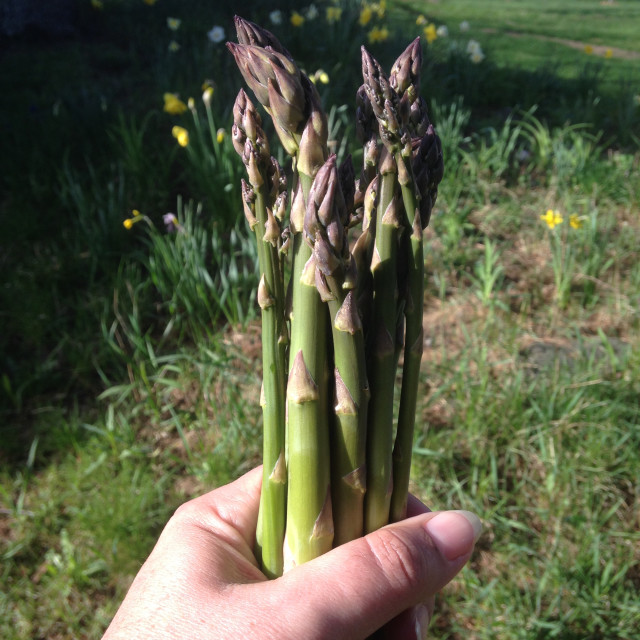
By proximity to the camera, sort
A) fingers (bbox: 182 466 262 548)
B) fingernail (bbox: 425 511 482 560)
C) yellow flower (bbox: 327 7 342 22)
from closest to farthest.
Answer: fingernail (bbox: 425 511 482 560)
fingers (bbox: 182 466 262 548)
yellow flower (bbox: 327 7 342 22)

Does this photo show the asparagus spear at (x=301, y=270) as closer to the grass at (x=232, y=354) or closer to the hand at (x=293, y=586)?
the hand at (x=293, y=586)

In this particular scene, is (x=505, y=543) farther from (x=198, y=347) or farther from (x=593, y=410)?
(x=198, y=347)

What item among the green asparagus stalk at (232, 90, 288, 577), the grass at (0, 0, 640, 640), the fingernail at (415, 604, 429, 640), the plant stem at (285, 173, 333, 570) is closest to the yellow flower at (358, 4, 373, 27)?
the grass at (0, 0, 640, 640)

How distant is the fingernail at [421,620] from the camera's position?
128 cm

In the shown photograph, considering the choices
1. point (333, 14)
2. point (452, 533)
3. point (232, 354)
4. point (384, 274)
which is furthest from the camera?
point (333, 14)

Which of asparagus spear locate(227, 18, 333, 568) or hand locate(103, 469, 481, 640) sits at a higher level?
asparagus spear locate(227, 18, 333, 568)

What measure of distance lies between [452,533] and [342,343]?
53 cm

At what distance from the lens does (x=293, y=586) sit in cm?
105

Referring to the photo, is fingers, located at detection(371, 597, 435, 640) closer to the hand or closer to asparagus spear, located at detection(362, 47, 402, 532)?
the hand

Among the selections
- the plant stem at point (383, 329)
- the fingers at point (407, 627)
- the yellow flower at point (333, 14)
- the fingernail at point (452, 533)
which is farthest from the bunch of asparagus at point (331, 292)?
the yellow flower at point (333, 14)

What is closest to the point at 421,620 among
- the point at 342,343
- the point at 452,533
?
the point at 452,533

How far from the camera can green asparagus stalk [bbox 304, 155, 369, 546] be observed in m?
0.93

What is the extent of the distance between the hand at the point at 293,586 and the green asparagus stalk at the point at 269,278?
0.54ft

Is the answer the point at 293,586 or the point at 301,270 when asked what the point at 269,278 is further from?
the point at 293,586
